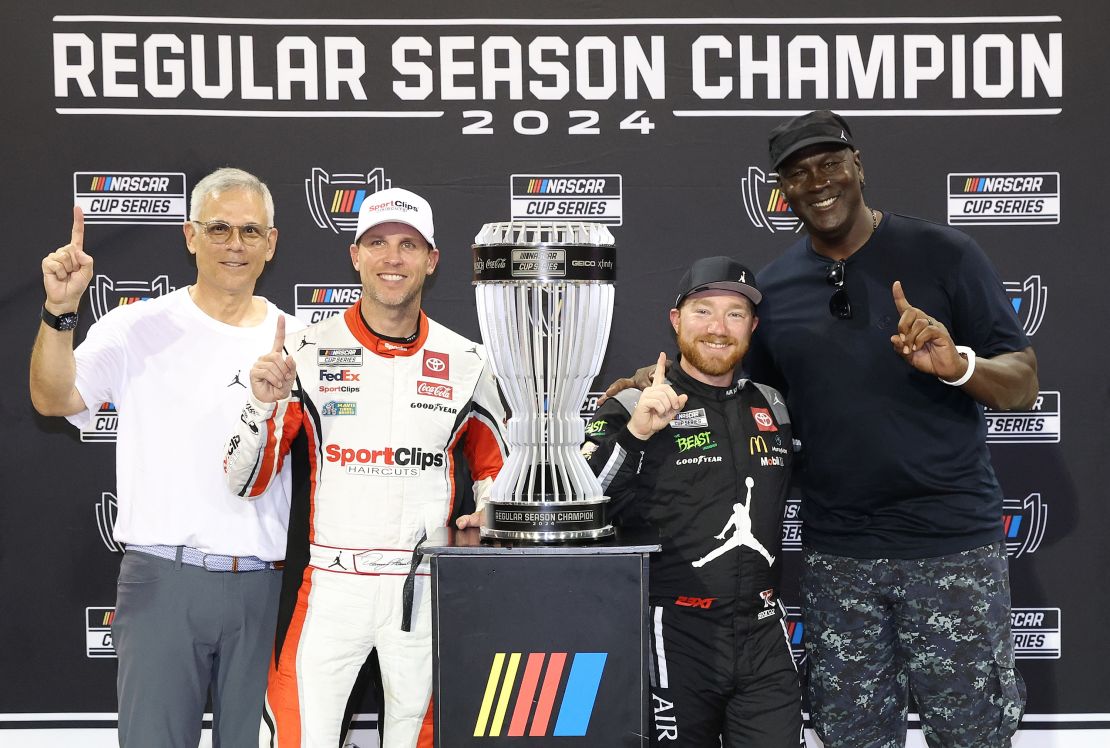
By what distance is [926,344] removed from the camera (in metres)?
1.94

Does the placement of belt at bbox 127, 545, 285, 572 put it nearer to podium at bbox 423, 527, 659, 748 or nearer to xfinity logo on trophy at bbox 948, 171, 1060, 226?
podium at bbox 423, 527, 659, 748

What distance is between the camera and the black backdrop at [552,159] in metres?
2.88

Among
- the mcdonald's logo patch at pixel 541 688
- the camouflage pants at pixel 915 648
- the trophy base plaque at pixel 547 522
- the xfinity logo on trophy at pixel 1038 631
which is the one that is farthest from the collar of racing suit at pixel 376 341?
the xfinity logo on trophy at pixel 1038 631

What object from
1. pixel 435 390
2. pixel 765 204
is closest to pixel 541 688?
pixel 435 390

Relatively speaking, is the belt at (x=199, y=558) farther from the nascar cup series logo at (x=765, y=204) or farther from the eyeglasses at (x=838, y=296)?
the nascar cup series logo at (x=765, y=204)

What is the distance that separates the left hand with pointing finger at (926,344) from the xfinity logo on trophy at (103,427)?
2.23 metres

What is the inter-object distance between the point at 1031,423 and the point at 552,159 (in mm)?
1622

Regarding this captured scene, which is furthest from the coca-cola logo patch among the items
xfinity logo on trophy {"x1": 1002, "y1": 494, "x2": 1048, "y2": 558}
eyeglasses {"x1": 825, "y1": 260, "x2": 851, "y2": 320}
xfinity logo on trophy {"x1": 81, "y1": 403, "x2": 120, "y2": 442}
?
xfinity logo on trophy {"x1": 1002, "y1": 494, "x2": 1048, "y2": 558}

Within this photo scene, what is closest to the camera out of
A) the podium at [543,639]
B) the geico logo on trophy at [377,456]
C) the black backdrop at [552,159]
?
the podium at [543,639]

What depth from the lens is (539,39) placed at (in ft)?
9.45

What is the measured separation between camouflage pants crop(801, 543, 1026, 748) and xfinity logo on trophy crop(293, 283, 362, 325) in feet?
4.99

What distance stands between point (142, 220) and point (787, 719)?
2.23 meters

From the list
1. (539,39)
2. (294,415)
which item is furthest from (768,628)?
(539,39)

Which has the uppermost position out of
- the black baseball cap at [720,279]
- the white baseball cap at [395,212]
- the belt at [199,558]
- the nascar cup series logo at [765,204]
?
the nascar cup series logo at [765,204]
